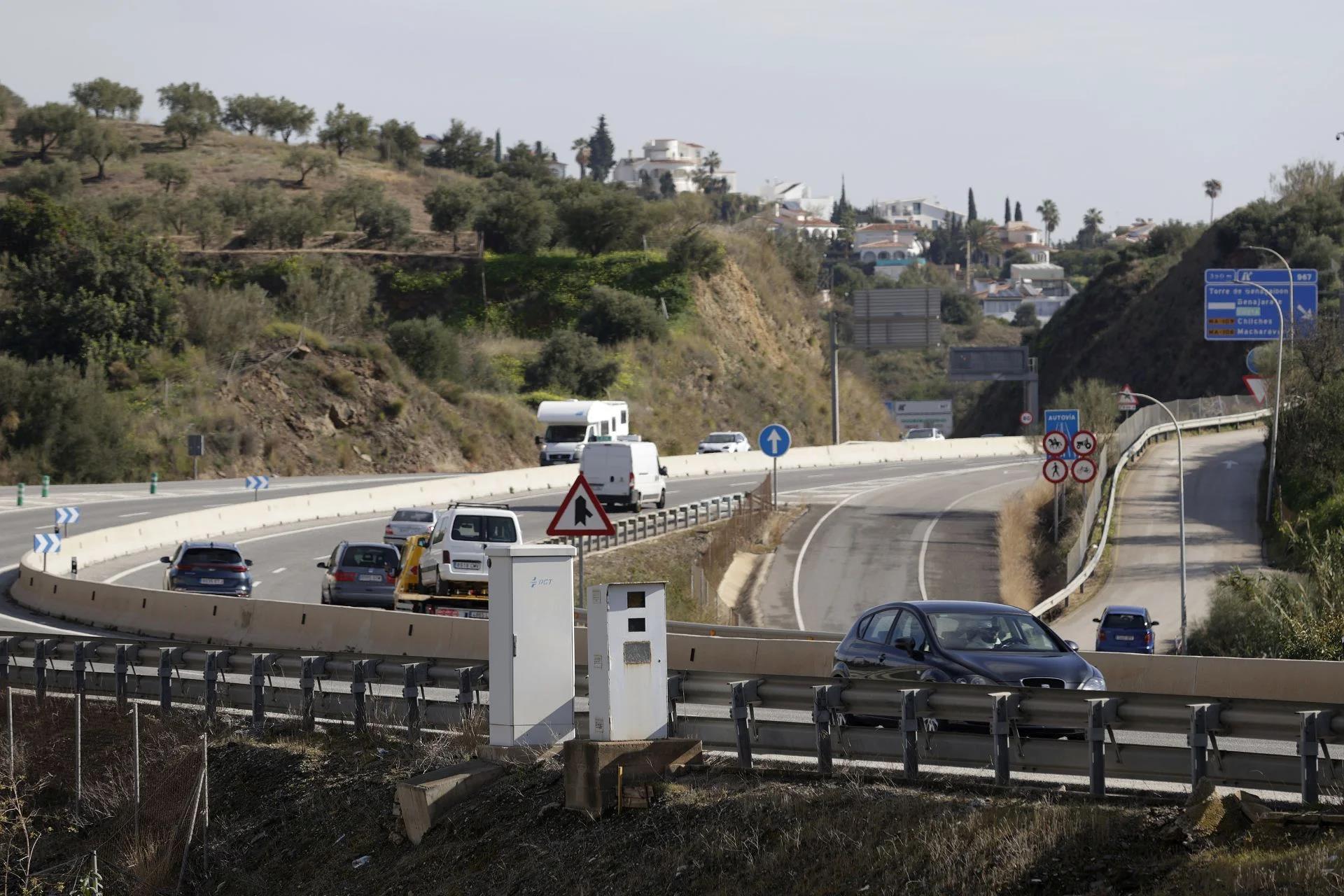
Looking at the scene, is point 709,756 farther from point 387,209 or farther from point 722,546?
point 387,209

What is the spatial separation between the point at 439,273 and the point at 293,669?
8496cm

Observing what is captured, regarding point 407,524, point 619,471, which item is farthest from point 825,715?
point 619,471

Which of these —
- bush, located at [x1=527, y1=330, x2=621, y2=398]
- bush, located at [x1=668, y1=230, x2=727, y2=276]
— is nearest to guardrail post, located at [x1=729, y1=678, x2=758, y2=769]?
bush, located at [x1=527, y1=330, x2=621, y2=398]

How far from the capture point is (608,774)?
11.9m

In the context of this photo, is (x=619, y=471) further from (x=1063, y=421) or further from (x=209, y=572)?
(x=209, y=572)

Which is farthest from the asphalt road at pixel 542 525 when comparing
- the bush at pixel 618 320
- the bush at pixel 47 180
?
the bush at pixel 47 180

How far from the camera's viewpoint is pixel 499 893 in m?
11.7

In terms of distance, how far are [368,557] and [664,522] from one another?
17713 mm

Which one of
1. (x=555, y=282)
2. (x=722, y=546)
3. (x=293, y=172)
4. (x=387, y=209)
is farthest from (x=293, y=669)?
(x=293, y=172)

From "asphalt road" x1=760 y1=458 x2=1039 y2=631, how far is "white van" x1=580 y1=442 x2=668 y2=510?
201 inches

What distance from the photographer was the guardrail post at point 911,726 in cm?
1107

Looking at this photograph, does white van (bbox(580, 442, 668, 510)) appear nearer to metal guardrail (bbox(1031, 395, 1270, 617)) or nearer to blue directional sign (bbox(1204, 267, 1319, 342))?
metal guardrail (bbox(1031, 395, 1270, 617))

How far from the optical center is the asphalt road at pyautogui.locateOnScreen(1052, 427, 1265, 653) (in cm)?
3969

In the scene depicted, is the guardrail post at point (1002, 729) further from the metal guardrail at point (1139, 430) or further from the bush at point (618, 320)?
the bush at point (618, 320)
